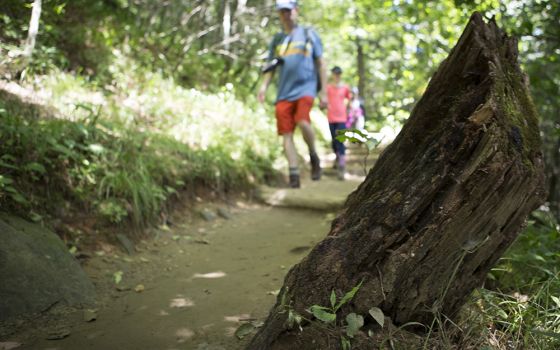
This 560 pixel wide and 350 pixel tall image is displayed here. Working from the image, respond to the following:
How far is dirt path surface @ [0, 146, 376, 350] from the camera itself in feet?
7.54

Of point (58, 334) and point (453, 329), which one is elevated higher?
point (453, 329)

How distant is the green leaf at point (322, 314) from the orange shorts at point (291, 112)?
162 inches

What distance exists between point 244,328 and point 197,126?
178 inches

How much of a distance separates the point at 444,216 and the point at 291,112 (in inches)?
164

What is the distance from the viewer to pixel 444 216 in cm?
176

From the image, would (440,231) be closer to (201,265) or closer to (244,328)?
(244,328)

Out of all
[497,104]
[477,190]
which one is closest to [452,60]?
[497,104]

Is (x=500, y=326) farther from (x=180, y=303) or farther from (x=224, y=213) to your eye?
(x=224, y=213)

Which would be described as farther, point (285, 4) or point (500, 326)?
point (285, 4)

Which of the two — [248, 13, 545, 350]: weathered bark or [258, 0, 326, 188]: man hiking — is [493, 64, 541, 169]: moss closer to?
[248, 13, 545, 350]: weathered bark

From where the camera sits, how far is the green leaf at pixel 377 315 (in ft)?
5.65

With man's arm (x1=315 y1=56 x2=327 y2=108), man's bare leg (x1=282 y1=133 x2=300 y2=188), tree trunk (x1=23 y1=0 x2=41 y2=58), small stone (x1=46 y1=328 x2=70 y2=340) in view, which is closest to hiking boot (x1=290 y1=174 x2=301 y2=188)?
man's bare leg (x1=282 y1=133 x2=300 y2=188)

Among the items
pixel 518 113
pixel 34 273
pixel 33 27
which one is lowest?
pixel 34 273

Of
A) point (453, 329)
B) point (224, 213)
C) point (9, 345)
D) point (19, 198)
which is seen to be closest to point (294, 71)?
point (224, 213)
